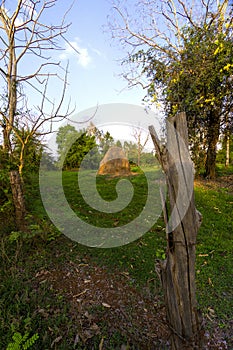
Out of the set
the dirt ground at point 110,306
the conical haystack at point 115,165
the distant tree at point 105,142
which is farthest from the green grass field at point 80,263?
the distant tree at point 105,142

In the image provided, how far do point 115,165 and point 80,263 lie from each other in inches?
295

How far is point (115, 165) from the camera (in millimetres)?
10148

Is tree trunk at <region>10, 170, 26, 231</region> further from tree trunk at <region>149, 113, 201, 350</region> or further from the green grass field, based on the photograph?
tree trunk at <region>149, 113, 201, 350</region>

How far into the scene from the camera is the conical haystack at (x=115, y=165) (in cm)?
1003

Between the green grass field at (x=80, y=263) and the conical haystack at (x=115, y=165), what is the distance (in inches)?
220

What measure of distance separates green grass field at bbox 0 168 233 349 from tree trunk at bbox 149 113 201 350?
0.76 meters

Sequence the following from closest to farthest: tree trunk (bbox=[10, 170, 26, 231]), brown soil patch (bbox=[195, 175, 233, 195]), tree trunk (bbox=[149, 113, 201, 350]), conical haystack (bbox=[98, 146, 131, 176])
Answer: tree trunk (bbox=[149, 113, 201, 350]) < tree trunk (bbox=[10, 170, 26, 231]) < brown soil patch (bbox=[195, 175, 233, 195]) < conical haystack (bbox=[98, 146, 131, 176])

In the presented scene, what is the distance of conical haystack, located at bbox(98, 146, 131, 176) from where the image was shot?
10031 mm

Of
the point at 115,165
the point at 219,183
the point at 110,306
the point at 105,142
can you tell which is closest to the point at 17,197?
the point at 110,306

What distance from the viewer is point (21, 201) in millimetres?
3611

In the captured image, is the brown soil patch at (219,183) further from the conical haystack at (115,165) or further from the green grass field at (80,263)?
the conical haystack at (115,165)

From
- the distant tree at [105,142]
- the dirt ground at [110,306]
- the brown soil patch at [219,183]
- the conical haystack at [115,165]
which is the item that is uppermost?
the distant tree at [105,142]

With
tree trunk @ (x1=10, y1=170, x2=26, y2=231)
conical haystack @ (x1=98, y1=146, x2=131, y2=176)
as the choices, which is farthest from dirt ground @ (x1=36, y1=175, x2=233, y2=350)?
conical haystack @ (x1=98, y1=146, x2=131, y2=176)

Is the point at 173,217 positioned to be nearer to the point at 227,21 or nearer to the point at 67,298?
the point at 67,298
